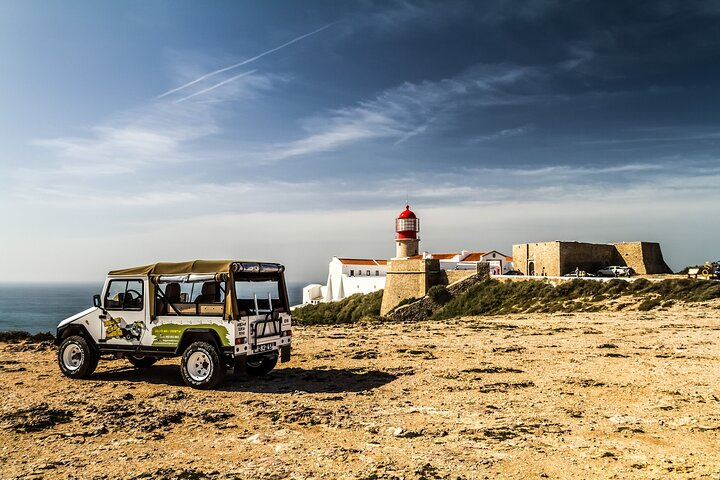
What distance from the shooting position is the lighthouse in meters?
55.8

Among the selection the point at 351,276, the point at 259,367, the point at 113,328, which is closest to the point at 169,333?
the point at 113,328

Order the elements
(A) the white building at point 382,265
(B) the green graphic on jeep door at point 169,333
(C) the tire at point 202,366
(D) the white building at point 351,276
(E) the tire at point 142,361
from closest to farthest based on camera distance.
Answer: (C) the tire at point 202,366, (B) the green graphic on jeep door at point 169,333, (E) the tire at point 142,361, (A) the white building at point 382,265, (D) the white building at point 351,276

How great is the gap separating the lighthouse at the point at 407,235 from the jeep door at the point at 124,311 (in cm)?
4611

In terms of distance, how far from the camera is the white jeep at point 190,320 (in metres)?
9.78

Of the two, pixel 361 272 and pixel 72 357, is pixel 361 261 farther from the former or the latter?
pixel 72 357

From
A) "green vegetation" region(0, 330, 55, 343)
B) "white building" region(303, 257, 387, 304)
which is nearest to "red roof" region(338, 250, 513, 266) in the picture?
"white building" region(303, 257, 387, 304)

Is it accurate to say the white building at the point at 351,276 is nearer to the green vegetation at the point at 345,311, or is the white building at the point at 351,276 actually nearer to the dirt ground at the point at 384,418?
the green vegetation at the point at 345,311

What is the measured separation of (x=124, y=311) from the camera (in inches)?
419

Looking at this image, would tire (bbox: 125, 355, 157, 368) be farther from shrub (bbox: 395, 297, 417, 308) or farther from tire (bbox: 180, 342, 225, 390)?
shrub (bbox: 395, 297, 417, 308)

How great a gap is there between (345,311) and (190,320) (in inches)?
2199

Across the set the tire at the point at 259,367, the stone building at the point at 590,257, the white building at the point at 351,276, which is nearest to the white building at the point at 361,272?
the white building at the point at 351,276

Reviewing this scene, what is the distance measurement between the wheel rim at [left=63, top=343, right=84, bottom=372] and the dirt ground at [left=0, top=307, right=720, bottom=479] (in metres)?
0.48

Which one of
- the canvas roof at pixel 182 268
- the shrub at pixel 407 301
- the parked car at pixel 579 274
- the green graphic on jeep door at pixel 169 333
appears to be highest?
the canvas roof at pixel 182 268

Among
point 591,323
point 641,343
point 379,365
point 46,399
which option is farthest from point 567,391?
point 591,323
